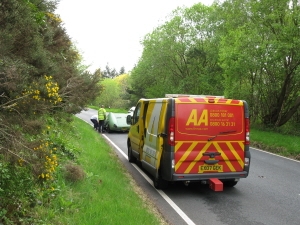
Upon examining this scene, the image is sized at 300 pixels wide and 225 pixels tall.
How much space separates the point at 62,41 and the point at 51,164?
31.8 feet

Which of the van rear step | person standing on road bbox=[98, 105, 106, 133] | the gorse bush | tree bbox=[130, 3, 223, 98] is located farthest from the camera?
tree bbox=[130, 3, 223, 98]

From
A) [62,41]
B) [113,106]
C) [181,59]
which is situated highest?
[181,59]

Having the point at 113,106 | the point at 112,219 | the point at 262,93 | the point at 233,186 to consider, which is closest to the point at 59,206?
the point at 112,219

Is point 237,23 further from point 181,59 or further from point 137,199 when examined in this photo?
point 137,199

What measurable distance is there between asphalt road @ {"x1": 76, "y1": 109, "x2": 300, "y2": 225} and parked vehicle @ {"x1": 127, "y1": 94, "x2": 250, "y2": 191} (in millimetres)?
444

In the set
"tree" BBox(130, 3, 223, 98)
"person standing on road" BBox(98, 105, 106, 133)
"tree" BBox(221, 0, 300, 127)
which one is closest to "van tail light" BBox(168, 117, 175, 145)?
"tree" BBox(221, 0, 300, 127)

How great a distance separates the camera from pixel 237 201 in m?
6.30

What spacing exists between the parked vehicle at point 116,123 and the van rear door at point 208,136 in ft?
43.4

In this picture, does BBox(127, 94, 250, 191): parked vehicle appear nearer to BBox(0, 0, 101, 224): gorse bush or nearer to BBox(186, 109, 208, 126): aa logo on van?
BBox(186, 109, 208, 126): aa logo on van

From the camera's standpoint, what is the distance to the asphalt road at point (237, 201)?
5.32 metres

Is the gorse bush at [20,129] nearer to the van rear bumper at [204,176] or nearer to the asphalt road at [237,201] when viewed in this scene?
the asphalt road at [237,201]

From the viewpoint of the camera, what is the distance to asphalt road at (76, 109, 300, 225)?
209 inches

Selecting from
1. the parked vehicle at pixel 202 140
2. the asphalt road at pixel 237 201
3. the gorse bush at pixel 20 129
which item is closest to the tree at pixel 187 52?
the asphalt road at pixel 237 201

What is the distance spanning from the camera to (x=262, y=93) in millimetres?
20562
